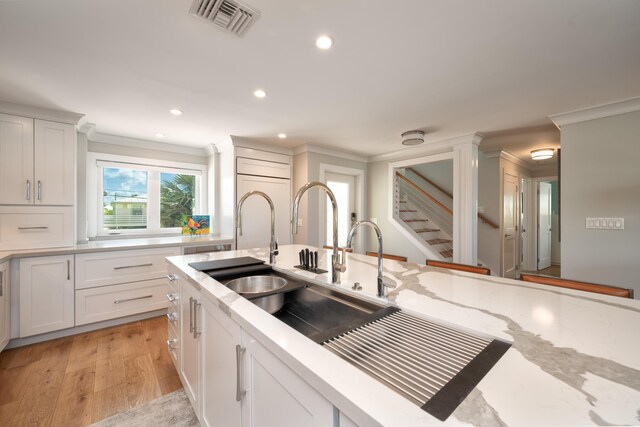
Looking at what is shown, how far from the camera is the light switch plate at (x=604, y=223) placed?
2398 millimetres

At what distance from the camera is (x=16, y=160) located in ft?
7.88

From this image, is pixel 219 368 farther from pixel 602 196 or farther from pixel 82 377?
pixel 602 196

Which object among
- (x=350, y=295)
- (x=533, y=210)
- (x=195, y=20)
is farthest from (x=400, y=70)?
(x=533, y=210)

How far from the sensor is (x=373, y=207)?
475cm

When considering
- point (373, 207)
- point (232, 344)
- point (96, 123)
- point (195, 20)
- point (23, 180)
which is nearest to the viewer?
point (232, 344)

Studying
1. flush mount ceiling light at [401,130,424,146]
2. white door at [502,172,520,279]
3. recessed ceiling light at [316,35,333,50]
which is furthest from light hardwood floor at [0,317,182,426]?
white door at [502,172,520,279]

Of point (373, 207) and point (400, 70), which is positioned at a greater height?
point (400, 70)

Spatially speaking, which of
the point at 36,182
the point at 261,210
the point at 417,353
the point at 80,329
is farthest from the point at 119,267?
the point at 417,353

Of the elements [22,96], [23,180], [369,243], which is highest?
[22,96]

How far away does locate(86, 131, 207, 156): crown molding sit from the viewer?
322 cm

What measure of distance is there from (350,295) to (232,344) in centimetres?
52

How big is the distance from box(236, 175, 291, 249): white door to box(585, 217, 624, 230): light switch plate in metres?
3.50

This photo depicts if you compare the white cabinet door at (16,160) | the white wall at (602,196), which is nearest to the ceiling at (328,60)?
the white cabinet door at (16,160)

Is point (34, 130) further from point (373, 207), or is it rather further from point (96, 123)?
point (373, 207)
